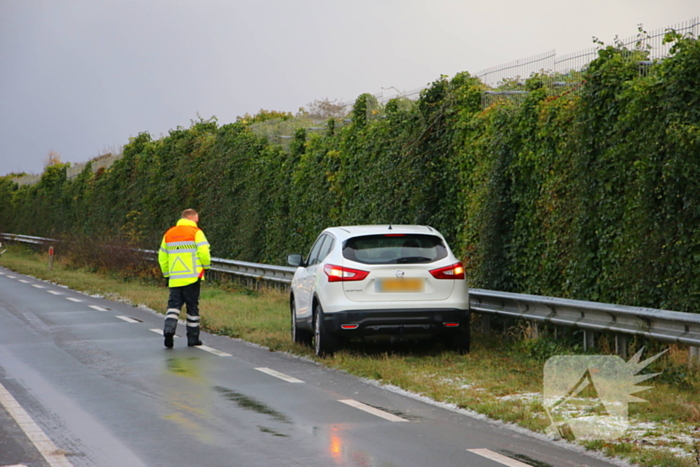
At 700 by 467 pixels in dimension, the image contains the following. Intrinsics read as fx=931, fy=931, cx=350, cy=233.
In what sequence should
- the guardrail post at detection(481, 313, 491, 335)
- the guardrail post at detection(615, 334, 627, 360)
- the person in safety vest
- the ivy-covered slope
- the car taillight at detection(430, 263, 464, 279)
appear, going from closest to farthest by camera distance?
the ivy-covered slope < the guardrail post at detection(615, 334, 627, 360) < the car taillight at detection(430, 263, 464, 279) < the person in safety vest < the guardrail post at detection(481, 313, 491, 335)

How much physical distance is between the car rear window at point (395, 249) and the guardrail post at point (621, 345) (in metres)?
2.27

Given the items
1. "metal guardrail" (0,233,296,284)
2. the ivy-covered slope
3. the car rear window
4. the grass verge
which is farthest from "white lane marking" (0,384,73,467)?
"metal guardrail" (0,233,296,284)

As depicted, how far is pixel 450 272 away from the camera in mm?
11102

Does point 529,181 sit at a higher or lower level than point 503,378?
higher

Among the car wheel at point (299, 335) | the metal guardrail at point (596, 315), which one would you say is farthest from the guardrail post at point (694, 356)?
the car wheel at point (299, 335)

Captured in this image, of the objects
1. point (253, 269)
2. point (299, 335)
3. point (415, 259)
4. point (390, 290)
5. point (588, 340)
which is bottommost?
point (299, 335)

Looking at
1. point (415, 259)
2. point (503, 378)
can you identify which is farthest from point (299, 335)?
point (503, 378)

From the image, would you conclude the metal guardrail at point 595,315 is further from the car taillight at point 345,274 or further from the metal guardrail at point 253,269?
the metal guardrail at point 253,269

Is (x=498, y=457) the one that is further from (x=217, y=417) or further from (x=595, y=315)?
(x=595, y=315)

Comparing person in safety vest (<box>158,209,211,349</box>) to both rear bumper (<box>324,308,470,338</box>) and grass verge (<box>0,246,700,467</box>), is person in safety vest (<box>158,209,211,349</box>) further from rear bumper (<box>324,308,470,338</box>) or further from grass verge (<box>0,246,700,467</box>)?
rear bumper (<box>324,308,470,338</box>)

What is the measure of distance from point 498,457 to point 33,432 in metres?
3.58

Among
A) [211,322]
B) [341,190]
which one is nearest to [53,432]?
[211,322]

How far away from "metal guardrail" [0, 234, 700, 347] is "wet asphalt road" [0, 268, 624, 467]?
2407mm

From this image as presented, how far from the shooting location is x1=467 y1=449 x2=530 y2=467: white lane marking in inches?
243
